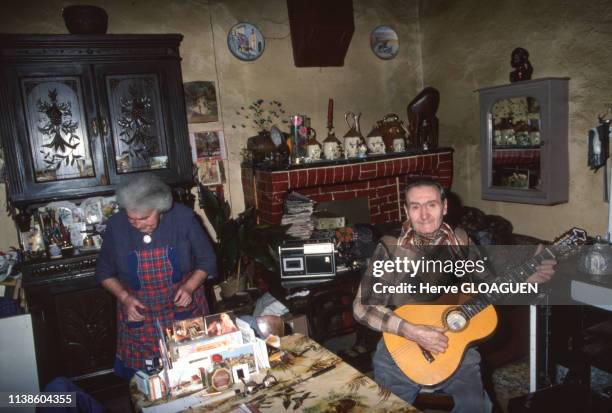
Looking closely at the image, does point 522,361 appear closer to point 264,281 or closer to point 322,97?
point 264,281

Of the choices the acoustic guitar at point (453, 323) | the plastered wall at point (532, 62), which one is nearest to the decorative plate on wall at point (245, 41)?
the plastered wall at point (532, 62)

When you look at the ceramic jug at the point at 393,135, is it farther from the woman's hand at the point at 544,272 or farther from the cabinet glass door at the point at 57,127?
the cabinet glass door at the point at 57,127

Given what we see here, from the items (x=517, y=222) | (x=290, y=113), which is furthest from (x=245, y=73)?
(x=517, y=222)

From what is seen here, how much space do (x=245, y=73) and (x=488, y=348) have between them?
3288 millimetres

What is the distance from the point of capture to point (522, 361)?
135 inches

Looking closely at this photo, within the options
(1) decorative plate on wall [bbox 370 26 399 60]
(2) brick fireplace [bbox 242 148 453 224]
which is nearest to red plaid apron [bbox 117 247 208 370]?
(2) brick fireplace [bbox 242 148 453 224]

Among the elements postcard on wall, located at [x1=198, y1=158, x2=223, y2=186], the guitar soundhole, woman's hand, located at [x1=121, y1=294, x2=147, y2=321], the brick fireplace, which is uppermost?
postcard on wall, located at [x1=198, y1=158, x2=223, y2=186]

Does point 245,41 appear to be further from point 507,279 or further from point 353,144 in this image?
point 507,279

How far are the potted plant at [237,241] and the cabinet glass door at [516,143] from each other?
6.73 feet

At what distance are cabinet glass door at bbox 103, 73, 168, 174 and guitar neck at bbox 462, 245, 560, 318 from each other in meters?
2.57

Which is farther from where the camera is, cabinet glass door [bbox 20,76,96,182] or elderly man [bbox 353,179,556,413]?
cabinet glass door [bbox 20,76,96,182]

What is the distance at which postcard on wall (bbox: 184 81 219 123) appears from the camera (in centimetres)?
410

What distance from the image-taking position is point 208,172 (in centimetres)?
423

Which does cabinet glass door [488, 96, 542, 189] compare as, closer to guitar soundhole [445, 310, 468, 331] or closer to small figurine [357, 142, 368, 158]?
small figurine [357, 142, 368, 158]
